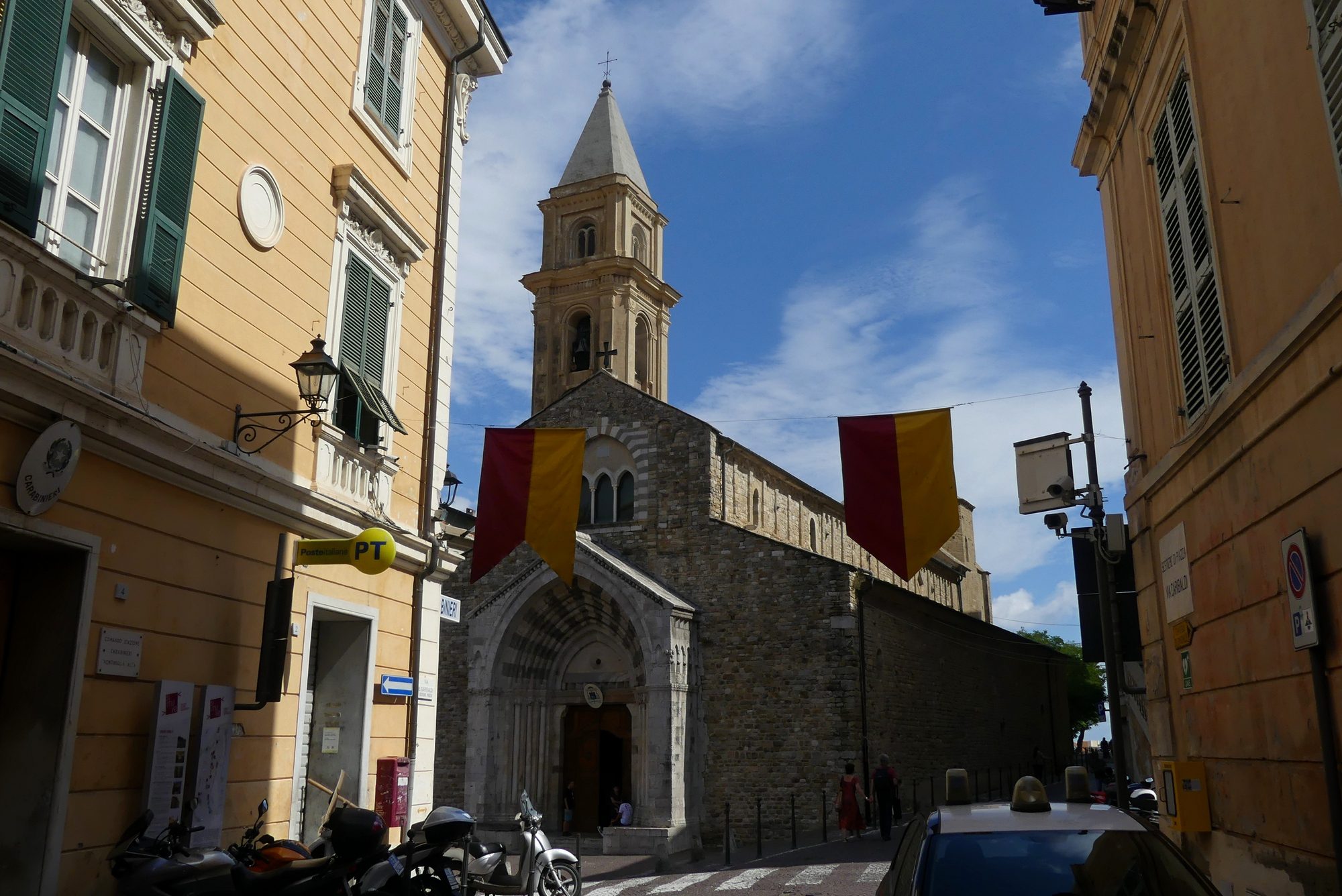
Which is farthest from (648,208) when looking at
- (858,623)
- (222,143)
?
(222,143)

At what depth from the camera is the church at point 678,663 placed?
21766 millimetres

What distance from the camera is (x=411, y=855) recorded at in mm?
7043

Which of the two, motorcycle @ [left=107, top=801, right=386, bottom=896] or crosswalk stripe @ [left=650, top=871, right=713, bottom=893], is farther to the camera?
crosswalk stripe @ [left=650, top=871, right=713, bottom=893]

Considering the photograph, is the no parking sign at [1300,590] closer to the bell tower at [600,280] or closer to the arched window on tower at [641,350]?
the bell tower at [600,280]

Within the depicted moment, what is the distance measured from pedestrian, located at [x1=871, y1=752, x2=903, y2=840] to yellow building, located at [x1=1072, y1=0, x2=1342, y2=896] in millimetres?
10775

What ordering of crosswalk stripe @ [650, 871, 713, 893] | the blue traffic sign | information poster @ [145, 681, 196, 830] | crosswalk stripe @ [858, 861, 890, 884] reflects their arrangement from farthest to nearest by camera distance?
crosswalk stripe @ [650, 871, 713, 893]
crosswalk stripe @ [858, 861, 890, 884]
the blue traffic sign
information poster @ [145, 681, 196, 830]

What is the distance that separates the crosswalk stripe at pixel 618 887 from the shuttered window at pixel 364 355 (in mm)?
6873

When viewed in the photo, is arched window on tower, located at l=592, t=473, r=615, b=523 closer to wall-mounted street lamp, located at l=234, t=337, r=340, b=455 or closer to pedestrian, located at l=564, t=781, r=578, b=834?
pedestrian, located at l=564, t=781, r=578, b=834

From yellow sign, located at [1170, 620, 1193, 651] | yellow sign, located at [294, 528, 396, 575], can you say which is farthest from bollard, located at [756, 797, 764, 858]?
yellow sign, located at [294, 528, 396, 575]

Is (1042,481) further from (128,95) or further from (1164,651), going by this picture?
(128,95)

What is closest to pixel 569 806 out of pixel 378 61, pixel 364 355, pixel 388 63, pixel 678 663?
pixel 678 663

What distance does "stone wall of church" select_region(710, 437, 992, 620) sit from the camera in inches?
1008

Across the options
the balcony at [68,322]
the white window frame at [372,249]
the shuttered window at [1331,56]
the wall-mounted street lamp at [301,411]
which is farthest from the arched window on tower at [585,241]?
the shuttered window at [1331,56]

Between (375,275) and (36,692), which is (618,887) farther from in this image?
(36,692)
